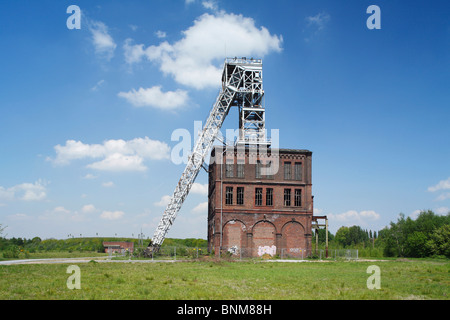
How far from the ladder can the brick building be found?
2800mm

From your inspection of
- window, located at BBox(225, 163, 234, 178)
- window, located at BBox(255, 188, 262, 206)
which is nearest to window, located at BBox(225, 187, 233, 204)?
window, located at BBox(225, 163, 234, 178)

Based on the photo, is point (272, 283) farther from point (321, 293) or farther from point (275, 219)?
point (275, 219)

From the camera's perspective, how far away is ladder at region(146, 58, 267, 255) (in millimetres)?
41719

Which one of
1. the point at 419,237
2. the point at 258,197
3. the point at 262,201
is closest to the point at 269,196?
the point at 262,201

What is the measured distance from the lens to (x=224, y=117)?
142 ft

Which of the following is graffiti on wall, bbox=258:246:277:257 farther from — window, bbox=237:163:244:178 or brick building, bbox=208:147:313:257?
window, bbox=237:163:244:178

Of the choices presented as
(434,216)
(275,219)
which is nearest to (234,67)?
(275,219)

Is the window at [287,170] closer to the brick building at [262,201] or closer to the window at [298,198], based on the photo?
the brick building at [262,201]

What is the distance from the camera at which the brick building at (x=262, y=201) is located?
127 feet

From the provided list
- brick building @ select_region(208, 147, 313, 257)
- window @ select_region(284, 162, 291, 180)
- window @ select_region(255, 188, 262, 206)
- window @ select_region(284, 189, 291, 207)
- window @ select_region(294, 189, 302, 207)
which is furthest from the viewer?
window @ select_region(284, 162, 291, 180)

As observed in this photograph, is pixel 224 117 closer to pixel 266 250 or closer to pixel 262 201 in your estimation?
pixel 262 201

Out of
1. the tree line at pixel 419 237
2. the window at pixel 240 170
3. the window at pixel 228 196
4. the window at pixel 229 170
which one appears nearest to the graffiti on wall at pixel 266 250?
the window at pixel 228 196

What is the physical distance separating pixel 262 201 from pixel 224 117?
34.3 feet
